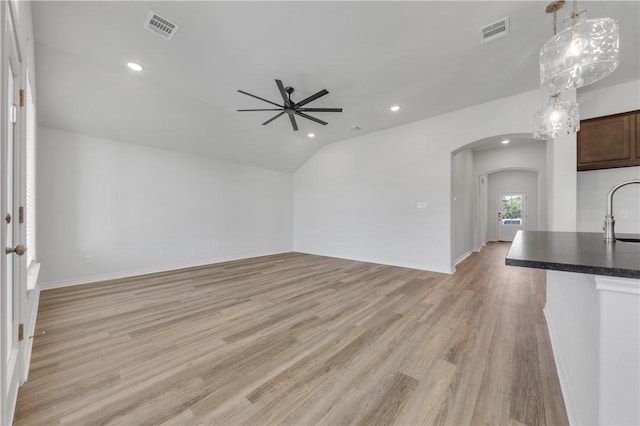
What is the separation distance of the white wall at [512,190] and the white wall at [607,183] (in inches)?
226

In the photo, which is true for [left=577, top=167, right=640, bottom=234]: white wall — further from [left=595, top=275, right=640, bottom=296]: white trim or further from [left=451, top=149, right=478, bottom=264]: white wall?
[left=595, top=275, right=640, bottom=296]: white trim

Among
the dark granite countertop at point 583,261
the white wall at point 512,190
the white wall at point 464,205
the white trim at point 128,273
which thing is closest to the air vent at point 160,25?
the dark granite countertop at point 583,261

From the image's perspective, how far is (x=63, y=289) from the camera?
11.7ft

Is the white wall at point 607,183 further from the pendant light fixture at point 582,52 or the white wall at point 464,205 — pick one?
the pendant light fixture at point 582,52

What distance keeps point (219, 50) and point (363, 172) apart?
3.82 metres

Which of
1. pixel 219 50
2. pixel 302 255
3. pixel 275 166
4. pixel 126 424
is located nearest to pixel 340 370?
pixel 126 424

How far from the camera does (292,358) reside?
1919 millimetres

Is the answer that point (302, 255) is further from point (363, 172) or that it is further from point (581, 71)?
point (581, 71)

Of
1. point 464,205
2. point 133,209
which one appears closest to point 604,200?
point 464,205

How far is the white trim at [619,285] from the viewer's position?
82cm

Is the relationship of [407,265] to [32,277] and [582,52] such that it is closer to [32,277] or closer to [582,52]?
[582,52]

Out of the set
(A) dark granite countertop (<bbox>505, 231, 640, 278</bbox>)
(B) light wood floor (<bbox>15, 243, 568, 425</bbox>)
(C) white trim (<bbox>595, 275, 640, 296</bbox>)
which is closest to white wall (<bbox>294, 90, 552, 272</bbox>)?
(B) light wood floor (<bbox>15, 243, 568, 425</bbox>)

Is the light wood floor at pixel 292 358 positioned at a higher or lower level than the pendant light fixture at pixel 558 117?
lower

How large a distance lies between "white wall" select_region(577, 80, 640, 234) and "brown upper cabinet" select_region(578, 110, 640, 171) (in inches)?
9.8
